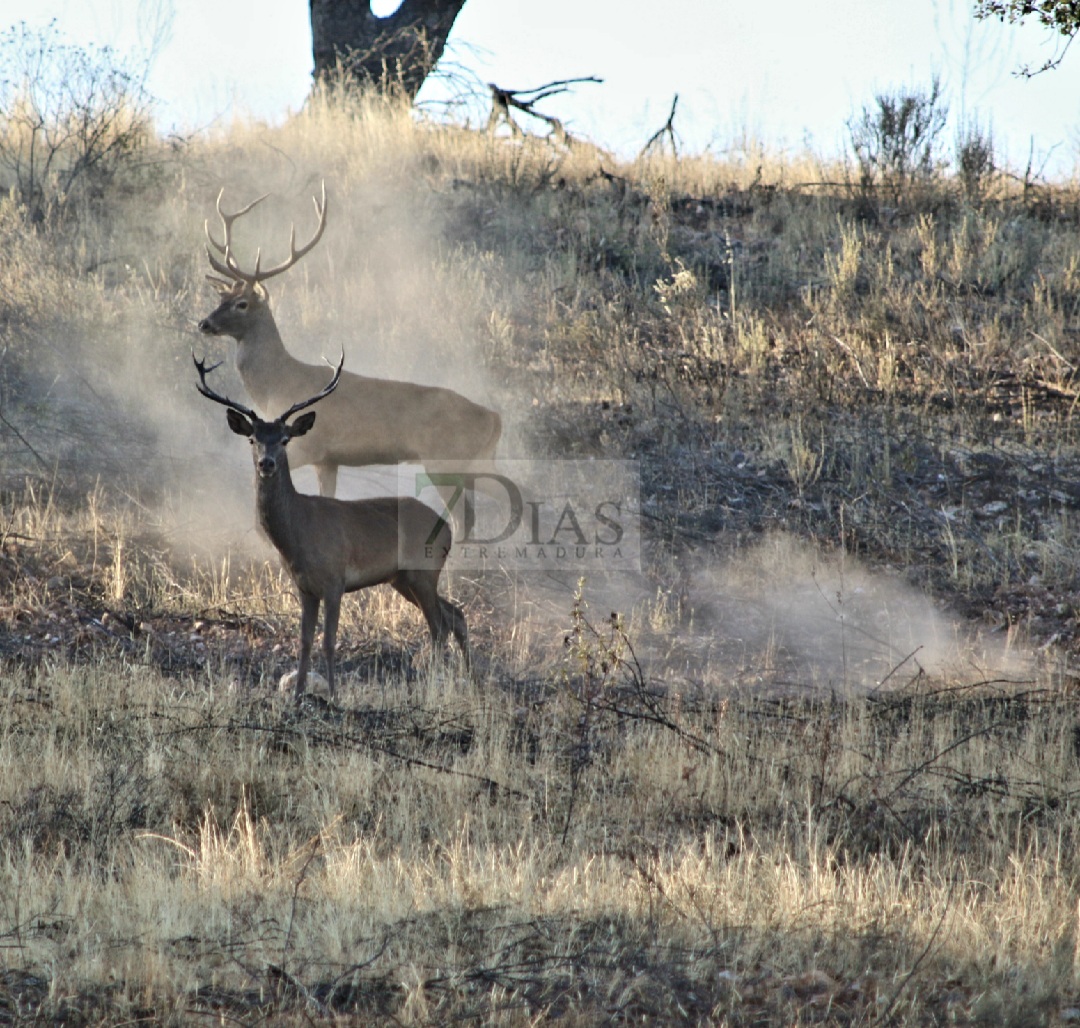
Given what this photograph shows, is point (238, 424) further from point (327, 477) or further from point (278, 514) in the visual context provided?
point (327, 477)

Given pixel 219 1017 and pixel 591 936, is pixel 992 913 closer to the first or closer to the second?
pixel 591 936

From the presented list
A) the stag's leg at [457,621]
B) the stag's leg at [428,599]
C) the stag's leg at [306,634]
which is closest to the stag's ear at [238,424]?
the stag's leg at [306,634]

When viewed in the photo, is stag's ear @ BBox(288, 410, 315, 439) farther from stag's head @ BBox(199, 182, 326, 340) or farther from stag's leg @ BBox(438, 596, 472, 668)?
stag's head @ BBox(199, 182, 326, 340)

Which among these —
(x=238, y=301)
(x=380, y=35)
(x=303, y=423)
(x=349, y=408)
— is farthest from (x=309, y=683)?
(x=380, y=35)

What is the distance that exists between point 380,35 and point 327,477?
46.9 ft

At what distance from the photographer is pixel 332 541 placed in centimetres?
943

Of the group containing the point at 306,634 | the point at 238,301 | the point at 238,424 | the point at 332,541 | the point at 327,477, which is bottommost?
the point at 306,634

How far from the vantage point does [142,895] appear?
5.49 meters

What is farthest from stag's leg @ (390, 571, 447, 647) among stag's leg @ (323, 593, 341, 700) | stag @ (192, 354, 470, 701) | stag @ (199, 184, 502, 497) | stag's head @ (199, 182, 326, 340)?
stag's head @ (199, 182, 326, 340)

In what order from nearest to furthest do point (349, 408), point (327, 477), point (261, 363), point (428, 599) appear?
point (428, 599), point (349, 408), point (327, 477), point (261, 363)

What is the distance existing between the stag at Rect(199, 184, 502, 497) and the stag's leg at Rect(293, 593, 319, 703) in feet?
8.43

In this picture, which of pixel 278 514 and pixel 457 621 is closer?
pixel 278 514

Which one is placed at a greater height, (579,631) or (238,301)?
(238,301)

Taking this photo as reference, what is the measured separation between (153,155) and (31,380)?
6538 millimetres
